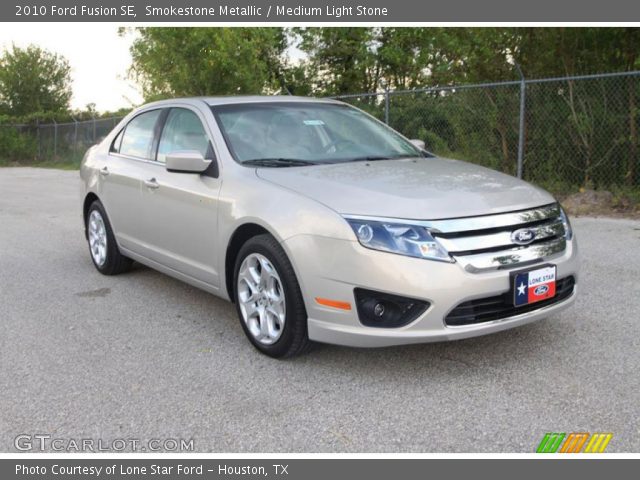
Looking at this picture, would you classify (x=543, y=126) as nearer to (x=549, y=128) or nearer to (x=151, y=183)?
(x=549, y=128)

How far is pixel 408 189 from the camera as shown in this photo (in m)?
3.65

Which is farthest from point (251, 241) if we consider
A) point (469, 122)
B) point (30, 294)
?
point (469, 122)

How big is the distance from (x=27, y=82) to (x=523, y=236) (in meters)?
44.0

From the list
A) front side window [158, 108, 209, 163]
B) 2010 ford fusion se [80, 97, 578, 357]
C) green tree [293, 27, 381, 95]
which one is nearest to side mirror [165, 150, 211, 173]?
2010 ford fusion se [80, 97, 578, 357]

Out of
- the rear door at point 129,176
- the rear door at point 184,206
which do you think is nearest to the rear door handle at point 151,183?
the rear door at point 184,206

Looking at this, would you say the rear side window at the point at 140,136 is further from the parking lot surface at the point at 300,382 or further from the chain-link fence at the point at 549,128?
the chain-link fence at the point at 549,128

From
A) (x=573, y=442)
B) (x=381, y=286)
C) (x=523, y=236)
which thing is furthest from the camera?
(x=523, y=236)

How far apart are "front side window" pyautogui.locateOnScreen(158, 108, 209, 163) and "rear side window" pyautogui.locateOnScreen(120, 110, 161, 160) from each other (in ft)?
0.72

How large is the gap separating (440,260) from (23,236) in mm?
6824

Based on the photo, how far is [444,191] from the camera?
3.63 metres

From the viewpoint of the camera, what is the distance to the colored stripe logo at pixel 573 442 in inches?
111

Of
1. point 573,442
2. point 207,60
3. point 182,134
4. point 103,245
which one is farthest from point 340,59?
point 573,442

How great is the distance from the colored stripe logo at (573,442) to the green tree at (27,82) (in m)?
41.3

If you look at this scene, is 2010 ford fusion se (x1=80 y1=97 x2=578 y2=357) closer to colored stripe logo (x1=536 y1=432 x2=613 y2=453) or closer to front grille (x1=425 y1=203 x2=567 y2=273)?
front grille (x1=425 y1=203 x2=567 y2=273)
